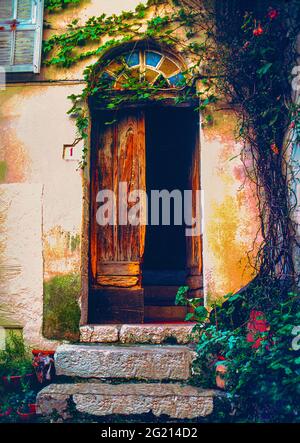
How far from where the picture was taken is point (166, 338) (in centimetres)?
438

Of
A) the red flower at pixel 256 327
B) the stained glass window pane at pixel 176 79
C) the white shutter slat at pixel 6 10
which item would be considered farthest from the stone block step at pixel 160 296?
the white shutter slat at pixel 6 10

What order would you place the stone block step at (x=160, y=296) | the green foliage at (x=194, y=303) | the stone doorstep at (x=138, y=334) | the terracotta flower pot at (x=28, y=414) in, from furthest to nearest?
the stone block step at (x=160, y=296), the stone doorstep at (x=138, y=334), the green foliage at (x=194, y=303), the terracotta flower pot at (x=28, y=414)

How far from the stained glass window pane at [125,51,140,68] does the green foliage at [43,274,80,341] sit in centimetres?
259

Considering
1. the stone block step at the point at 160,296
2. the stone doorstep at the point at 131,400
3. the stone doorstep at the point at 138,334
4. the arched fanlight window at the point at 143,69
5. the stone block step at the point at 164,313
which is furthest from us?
the stone block step at the point at 160,296

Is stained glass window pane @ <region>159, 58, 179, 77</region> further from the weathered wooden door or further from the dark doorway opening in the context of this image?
the dark doorway opening

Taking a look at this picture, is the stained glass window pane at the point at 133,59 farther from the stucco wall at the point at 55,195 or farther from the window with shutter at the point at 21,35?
the window with shutter at the point at 21,35

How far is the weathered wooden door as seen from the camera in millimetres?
4895

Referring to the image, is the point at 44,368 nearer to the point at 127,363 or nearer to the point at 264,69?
the point at 127,363

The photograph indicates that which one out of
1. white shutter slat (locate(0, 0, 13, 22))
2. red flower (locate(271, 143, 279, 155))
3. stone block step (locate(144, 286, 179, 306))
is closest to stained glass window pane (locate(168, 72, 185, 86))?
red flower (locate(271, 143, 279, 155))

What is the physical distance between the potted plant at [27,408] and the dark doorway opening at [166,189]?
228 centimetres

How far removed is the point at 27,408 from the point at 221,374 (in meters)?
1.78

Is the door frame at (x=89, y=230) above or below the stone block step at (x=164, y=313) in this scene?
above

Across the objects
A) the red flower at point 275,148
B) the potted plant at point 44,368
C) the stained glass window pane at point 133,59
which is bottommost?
the potted plant at point 44,368

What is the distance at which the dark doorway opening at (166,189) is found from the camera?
633 cm
